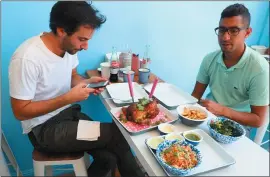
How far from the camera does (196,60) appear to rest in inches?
82.7

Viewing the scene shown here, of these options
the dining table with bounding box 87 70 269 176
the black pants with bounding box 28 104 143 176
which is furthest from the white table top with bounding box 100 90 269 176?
the black pants with bounding box 28 104 143 176

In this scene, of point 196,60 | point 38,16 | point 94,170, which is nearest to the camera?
point 94,170

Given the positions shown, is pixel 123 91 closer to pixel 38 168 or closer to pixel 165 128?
pixel 165 128

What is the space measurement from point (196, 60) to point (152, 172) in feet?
5.35

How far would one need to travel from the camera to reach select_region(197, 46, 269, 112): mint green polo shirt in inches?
43.5

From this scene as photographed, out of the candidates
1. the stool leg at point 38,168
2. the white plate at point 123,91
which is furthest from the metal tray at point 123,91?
the stool leg at point 38,168

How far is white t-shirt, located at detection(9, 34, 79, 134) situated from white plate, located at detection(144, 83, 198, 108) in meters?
0.51

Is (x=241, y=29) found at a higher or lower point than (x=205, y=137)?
higher

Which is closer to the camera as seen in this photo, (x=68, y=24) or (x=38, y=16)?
(x=68, y=24)

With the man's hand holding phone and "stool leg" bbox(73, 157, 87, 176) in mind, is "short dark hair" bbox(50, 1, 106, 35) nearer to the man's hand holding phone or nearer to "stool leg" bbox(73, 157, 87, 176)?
the man's hand holding phone

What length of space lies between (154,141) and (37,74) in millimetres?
659

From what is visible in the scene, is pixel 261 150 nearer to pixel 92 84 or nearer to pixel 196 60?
pixel 92 84

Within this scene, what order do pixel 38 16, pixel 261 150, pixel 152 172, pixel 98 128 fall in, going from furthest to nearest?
pixel 38 16
pixel 98 128
pixel 261 150
pixel 152 172

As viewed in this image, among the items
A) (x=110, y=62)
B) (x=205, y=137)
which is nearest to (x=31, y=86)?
(x=110, y=62)
